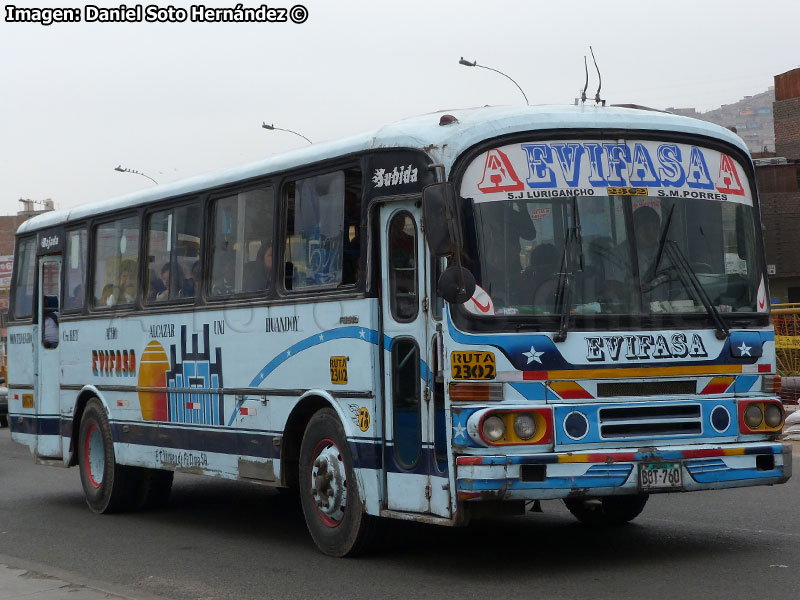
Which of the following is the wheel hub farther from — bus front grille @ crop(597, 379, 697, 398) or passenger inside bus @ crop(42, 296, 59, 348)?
passenger inside bus @ crop(42, 296, 59, 348)

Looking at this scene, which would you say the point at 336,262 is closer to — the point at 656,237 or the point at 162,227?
the point at 656,237

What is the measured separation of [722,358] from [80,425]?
7.69 meters

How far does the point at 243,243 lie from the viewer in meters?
10.6

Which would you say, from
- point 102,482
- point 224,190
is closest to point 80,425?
point 102,482

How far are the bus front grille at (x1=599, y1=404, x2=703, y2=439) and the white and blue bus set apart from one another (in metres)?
0.01

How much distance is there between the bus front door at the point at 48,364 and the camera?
1415 cm

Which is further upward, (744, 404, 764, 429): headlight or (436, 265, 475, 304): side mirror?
(436, 265, 475, 304): side mirror

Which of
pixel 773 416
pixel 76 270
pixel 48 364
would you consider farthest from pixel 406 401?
pixel 48 364

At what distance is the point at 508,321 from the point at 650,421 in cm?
111

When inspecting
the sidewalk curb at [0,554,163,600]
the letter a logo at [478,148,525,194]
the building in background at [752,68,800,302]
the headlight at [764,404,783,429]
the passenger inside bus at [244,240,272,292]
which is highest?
the building in background at [752,68,800,302]

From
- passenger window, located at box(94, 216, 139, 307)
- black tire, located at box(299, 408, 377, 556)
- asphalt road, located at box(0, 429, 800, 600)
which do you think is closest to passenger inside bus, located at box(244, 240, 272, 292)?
black tire, located at box(299, 408, 377, 556)

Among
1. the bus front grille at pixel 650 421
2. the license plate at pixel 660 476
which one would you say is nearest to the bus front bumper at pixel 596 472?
the license plate at pixel 660 476

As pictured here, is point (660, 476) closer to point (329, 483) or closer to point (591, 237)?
point (591, 237)

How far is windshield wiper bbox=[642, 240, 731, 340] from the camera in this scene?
27.4 ft
